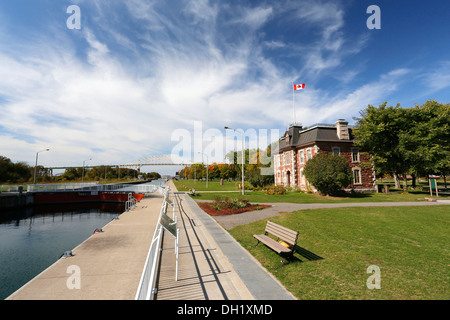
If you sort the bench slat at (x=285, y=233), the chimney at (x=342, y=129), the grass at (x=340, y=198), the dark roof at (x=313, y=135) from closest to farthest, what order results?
the bench slat at (x=285, y=233) < the grass at (x=340, y=198) < the dark roof at (x=313, y=135) < the chimney at (x=342, y=129)

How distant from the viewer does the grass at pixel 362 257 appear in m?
5.41

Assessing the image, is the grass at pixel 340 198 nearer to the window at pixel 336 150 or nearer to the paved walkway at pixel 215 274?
the window at pixel 336 150

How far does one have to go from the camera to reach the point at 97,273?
6.90 metres

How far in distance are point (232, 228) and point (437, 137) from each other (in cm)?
3447

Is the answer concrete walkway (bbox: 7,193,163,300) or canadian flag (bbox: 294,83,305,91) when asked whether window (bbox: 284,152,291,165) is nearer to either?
canadian flag (bbox: 294,83,305,91)

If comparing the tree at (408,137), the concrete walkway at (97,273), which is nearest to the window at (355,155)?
the tree at (408,137)

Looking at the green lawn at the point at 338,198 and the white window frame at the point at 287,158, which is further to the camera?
the white window frame at the point at 287,158

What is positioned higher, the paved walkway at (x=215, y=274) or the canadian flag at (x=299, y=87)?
the canadian flag at (x=299, y=87)

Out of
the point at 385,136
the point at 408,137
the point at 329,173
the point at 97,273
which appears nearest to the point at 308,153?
the point at 329,173

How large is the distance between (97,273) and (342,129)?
3617cm

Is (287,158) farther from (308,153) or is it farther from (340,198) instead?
(340,198)

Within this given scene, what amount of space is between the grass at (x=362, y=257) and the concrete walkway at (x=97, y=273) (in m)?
4.31
